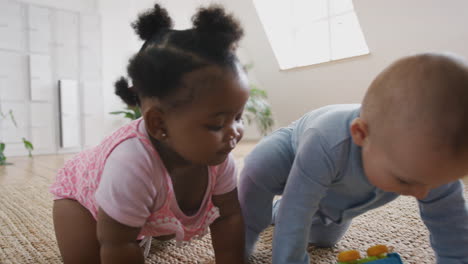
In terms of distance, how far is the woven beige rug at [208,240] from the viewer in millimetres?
712

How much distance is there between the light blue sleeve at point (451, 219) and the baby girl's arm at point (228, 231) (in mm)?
312

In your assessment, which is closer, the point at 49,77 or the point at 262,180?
the point at 262,180

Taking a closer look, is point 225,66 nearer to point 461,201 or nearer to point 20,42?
point 461,201

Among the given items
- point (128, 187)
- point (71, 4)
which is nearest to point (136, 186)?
point (128, 187)

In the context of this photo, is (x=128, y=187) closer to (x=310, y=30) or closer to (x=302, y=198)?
(x=302, y=198)

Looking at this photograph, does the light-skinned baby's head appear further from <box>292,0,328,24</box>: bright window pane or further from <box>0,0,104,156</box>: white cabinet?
<box>0,0,104,156</box>: white cabinet

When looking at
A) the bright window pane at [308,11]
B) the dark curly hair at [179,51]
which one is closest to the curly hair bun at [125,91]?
the dark curly hair at [179,51]

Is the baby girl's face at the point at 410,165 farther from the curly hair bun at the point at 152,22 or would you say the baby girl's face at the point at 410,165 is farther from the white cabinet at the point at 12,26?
the white cabinet at the point at 12,26

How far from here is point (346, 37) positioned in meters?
3.10

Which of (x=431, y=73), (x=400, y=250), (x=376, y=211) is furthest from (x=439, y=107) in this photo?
(x=376, y=211)

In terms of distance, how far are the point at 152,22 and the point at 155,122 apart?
17cm

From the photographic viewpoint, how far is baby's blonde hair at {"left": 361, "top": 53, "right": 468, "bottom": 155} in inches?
16.2

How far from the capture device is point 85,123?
3.46 meters

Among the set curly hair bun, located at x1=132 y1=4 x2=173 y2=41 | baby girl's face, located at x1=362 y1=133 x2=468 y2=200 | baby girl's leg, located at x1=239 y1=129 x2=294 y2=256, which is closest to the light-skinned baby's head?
baby girl's face, located at x1=362 y1=133 x2=468 y2=200
